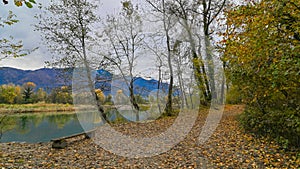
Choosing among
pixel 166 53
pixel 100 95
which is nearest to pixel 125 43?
pixel 166 53

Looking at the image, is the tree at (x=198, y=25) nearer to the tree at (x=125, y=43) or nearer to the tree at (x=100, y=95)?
the tree at (x=125, y=43)

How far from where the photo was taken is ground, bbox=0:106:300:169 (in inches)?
143

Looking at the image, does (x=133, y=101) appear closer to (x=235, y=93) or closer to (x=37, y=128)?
(x=235, y=93)

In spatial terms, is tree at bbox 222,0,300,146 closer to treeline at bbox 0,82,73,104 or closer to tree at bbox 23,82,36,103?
treeline at bbox 0,82,73,104

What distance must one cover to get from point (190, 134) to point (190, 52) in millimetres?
5714

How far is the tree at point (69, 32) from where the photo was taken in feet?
27.3

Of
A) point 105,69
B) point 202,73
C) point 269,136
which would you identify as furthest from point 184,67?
point 269,136

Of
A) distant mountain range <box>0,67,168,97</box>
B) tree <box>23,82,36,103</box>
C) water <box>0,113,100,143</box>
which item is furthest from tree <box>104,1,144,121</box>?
tree <box>23,82,36,103</box>

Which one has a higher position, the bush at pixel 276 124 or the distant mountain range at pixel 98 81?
the distant mountain range at pixel 98 81

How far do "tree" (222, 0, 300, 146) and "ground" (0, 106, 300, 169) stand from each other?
435 mm

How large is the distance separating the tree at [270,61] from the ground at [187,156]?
17.1 inches

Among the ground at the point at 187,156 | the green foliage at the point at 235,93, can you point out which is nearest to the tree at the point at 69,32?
the ground at the point at 187,156

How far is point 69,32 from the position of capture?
8.41 m

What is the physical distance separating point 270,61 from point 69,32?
7579 mm
